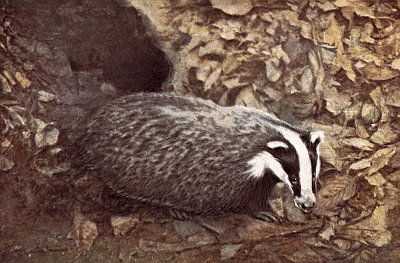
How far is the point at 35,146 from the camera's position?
187 cm

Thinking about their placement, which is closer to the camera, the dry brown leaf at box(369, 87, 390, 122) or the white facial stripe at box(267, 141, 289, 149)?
the white facial stripe at box(267, 141, 289, 149)

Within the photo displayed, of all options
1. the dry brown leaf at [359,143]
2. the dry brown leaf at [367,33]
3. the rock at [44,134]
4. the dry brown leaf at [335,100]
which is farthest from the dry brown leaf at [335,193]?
the rock at [44,134]

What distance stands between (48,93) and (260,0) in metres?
0.75

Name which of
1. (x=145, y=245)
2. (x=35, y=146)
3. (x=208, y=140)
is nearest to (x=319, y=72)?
(x=208, y=140)

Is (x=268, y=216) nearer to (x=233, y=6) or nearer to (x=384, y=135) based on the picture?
(x=384, y=135)

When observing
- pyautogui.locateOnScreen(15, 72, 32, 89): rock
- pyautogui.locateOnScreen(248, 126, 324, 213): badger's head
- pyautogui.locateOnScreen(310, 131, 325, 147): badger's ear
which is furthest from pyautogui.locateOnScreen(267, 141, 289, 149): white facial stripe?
pyautogui.locateOnScreen(15, 72, 32, 89): rock

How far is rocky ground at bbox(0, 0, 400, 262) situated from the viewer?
1.86m

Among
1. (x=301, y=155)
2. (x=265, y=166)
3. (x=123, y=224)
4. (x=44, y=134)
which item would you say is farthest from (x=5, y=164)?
(x=301, y=155)

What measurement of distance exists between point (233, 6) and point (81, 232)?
892 millimetres

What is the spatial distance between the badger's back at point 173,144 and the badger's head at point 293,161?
0.10ft

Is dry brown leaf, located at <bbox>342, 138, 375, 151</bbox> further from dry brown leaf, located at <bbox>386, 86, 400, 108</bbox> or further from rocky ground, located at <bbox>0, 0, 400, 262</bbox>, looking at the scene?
dry brown leaf, located at <bbox>386, 86, 400, 108</bbox>

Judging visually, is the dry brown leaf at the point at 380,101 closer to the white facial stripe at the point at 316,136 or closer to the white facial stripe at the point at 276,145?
the white facial stripe at the point at 316,136

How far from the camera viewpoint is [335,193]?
1.97 m

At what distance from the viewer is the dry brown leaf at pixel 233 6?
6.18 ft
